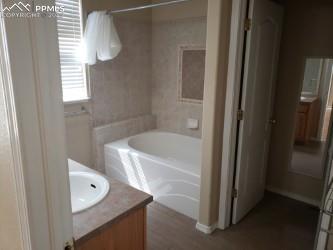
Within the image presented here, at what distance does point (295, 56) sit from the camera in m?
2.83

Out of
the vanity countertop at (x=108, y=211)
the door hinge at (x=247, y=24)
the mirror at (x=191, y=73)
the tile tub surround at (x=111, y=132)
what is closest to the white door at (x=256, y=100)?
the door hinge at (x=247, y=24)

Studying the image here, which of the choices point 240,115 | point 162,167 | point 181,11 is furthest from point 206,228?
point 181,11

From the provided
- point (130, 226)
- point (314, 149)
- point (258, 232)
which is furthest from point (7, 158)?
point (314, 149)

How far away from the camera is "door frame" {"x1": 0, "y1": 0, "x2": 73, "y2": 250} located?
0.60 meters

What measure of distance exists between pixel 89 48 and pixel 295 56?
7.33 ft

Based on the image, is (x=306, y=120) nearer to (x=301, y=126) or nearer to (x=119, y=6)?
(x=301, y=126)

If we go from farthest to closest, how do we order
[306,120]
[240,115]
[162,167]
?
1. [306,120]
2. [162,167]
3. [240,115]

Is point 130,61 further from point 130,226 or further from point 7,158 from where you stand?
point 7,158

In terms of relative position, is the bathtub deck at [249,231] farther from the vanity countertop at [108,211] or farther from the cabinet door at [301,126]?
the vanity countertop at [108,211]

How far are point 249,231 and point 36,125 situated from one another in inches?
91.1

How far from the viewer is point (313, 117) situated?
2863 mm

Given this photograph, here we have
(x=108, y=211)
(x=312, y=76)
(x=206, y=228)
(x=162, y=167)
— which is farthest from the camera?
(x=312, y=76)

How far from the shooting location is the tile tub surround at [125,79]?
317cm

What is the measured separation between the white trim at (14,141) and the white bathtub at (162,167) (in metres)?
1.84
